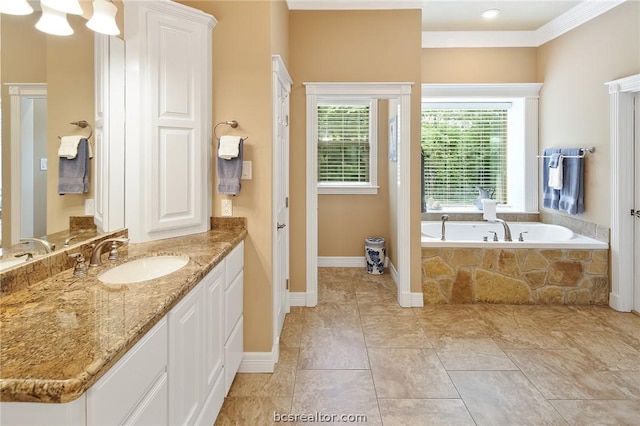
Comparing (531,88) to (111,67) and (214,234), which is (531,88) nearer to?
(214,234)

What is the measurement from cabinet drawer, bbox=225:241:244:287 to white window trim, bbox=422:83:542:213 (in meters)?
3.45

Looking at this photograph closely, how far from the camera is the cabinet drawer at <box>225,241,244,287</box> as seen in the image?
209cm

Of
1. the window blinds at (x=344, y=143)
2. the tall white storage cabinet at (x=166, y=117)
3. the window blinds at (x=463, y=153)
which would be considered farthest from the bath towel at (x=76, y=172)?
the window blinds at (x=463, y=153)

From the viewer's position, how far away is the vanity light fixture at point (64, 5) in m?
1.56

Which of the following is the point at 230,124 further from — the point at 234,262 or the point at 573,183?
the point at 573,183

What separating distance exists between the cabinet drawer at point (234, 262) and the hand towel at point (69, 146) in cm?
87

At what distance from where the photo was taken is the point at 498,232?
4762mm

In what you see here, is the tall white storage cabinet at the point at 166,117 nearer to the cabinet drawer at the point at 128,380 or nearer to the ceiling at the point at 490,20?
the cabinet drawer at the point at 128,380

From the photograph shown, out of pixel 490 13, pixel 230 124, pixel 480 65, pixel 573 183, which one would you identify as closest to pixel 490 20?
pixel 490 13

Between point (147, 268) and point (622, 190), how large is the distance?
393 centimetres

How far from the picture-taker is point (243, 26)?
2.42 m

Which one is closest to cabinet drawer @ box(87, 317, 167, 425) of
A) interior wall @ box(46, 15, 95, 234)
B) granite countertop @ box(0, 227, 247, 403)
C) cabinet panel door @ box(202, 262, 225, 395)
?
granite countertop @ box(0, 227, 247, 403)

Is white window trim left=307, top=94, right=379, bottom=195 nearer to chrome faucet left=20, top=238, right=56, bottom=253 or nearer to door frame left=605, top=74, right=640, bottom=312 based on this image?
door frame left=605, top=74, right=640, bottom=312

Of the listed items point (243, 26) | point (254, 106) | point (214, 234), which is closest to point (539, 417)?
point (214, 234)
